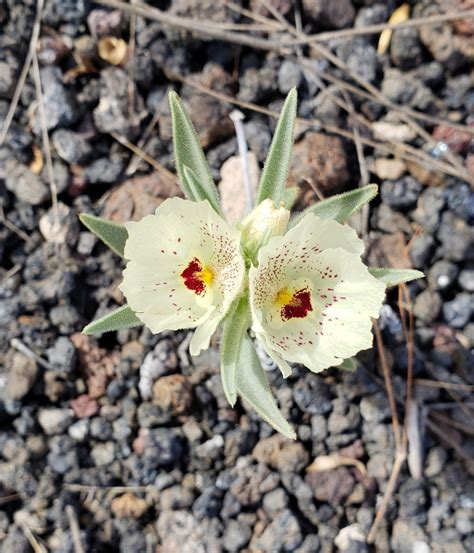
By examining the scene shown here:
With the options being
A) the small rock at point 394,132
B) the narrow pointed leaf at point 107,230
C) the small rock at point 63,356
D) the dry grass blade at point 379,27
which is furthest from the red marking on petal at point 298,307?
the dry grass blade at point 379,27

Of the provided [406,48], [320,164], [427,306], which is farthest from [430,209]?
[406,48]

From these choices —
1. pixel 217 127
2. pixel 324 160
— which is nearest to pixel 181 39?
pixel 217 127

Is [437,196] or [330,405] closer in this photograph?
[330,405]

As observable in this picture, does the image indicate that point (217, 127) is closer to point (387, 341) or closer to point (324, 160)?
point (324, 160)

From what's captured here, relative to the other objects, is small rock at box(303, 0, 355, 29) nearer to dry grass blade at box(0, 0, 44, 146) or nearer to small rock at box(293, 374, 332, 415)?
dry grass blade at box(0, 0, 44, 146)

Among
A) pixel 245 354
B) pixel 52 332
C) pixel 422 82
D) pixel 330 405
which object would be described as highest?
pixel 422 82

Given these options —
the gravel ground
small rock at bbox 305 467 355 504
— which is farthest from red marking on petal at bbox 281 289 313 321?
small rock at bbox 305 467 355 504
